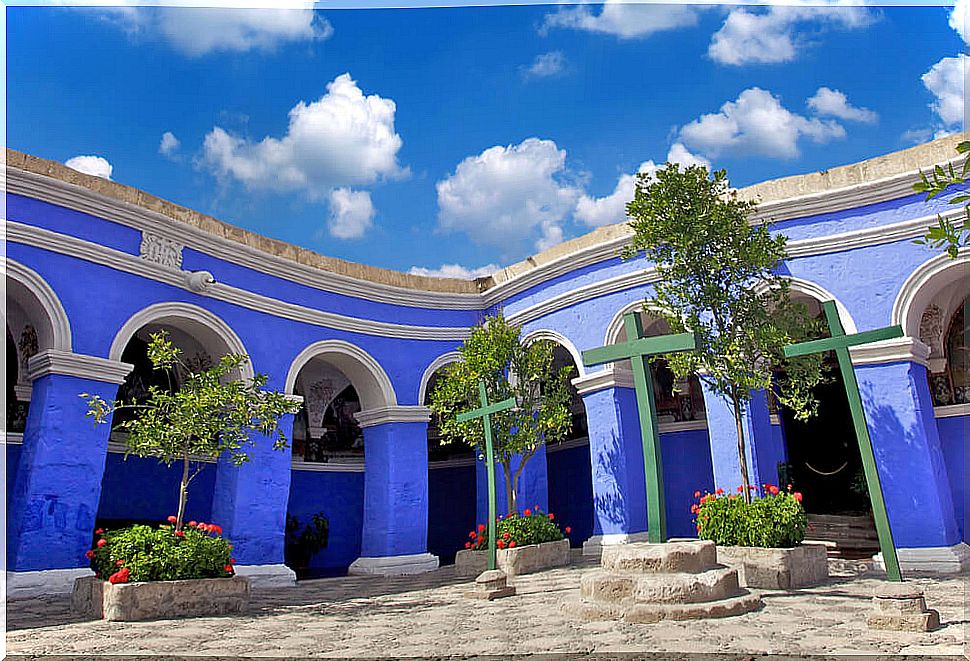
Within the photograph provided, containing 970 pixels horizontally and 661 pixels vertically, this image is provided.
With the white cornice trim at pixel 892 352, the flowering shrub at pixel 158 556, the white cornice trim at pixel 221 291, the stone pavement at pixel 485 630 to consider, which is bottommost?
the stone pavement at pixel 485 630

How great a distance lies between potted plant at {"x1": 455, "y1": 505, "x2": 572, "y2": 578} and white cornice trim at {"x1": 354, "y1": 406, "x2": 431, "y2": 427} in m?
2.61

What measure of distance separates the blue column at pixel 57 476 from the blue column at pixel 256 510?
1953 millimetres

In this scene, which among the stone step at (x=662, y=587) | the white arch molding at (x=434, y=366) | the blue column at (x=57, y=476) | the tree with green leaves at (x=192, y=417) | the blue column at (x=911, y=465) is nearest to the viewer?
the stone step at (x=662, y=587)

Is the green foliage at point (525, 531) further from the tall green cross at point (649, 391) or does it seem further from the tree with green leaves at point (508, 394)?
the tall green cross at point (649, 391)

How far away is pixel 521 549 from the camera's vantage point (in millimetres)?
9812

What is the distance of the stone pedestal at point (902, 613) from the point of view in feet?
14.7

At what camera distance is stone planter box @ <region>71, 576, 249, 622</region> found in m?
6.23

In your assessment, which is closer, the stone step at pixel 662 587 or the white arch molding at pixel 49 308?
the stone step at pixel 662 587

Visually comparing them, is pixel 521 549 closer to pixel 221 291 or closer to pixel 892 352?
pixel 892 352

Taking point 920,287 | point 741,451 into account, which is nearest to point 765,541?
point 741,451

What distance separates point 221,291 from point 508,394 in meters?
4.68

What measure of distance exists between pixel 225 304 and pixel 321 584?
447 centimetres

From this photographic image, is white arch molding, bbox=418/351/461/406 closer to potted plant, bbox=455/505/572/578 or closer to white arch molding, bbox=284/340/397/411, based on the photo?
white arch molding, bbox=284/340/397/411

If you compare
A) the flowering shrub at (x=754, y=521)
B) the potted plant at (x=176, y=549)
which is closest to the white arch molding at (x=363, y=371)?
the potted plant at (x=176, y=549)
